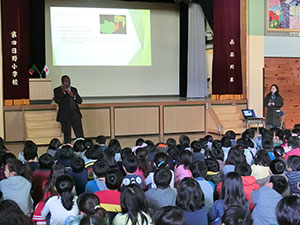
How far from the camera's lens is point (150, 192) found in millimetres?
2990

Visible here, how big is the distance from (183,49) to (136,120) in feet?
13.2

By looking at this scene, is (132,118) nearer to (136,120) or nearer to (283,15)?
(136,120)

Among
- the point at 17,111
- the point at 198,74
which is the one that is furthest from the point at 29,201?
the point at 198,74

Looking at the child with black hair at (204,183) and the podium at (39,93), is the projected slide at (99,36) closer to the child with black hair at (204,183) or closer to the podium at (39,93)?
the podium at (39,93)

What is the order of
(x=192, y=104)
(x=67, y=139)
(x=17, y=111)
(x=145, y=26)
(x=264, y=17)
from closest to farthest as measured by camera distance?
1. (x=67, y=139)
2. (x=17, y=111)
3. (x=192, y=104)
4. (x=264, y=17)
5. (x=145, y=26)

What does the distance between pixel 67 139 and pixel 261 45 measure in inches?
208

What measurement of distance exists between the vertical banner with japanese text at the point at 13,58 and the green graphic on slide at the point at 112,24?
2.90 metres

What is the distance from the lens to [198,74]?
1192 cm

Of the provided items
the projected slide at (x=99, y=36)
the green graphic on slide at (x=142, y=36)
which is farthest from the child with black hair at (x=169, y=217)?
the green graphic on slide at (x=142, y=36)

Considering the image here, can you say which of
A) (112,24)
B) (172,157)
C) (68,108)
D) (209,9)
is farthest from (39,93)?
(172,157)

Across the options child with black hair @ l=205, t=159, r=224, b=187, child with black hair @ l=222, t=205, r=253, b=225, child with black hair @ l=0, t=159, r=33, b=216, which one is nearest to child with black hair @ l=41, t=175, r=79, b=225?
child with black hair @ l=0, t=159, r=33, b=216

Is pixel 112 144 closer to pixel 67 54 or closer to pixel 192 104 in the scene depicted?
pixel 192 104

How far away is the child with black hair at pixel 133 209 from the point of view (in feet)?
7.82

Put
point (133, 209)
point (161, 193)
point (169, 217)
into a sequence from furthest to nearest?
point (161, 193) < point (133, 209) < point (169, 217)
